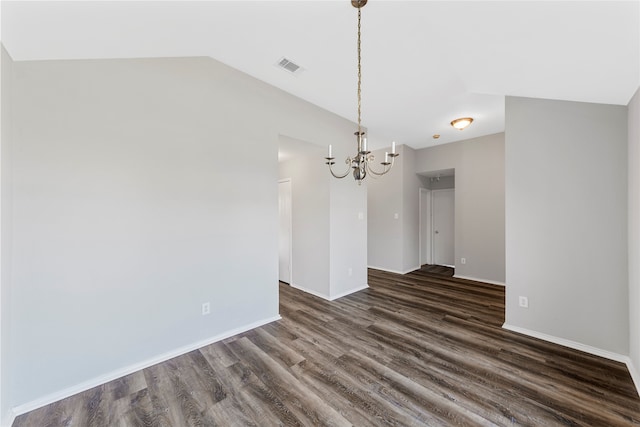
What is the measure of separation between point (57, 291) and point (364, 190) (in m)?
3.94

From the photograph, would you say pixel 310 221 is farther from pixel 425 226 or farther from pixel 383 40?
pixel 425 226

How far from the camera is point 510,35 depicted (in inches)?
67.7

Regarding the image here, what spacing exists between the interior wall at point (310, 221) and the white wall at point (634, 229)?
3061 millimetres

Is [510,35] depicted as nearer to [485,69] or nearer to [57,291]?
[485,69]

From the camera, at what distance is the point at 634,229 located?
80.7 inches

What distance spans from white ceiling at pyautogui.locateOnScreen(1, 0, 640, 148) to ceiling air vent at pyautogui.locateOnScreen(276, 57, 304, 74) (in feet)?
0.23

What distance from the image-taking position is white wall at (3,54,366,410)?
173 centimetres

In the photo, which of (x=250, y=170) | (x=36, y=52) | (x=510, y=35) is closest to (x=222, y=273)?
(x=250, y=170)

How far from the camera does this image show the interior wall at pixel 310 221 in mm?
3896

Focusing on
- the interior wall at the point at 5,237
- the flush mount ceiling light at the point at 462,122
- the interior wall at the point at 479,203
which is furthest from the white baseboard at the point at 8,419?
the interior wall at the point at 479,203

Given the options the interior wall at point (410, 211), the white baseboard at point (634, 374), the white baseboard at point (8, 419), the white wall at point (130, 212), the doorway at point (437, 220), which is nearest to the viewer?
the white baseboard at point (8, 419)

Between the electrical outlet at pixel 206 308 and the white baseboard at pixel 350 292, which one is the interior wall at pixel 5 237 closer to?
the electrical outlet at pixel 206 308

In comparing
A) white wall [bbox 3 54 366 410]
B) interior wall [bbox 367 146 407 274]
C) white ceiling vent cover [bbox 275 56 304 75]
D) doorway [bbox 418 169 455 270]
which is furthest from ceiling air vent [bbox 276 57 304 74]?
doorway [bbox 418 169 455 270]

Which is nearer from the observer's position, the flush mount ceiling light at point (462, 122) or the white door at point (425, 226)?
the flush mount ceiling light at point (462, 122)
